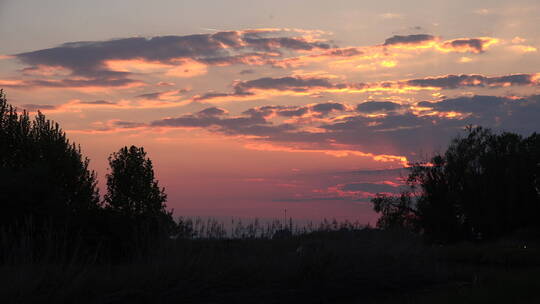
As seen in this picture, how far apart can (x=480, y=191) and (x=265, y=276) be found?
3071 cm

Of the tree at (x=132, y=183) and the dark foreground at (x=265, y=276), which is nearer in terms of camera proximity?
the dark foreground at (x=265, y=276)

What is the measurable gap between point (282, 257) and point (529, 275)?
328 inches

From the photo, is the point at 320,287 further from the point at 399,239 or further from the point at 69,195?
the point at 69,195

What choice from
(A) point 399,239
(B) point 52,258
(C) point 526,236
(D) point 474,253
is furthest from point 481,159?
(B) point 52,258

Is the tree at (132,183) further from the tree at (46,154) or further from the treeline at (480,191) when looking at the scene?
the treeline at (480,191)

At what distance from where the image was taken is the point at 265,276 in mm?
14297

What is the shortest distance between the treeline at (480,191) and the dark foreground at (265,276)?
22625 millimetres

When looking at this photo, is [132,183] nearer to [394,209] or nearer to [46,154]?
[46,154]

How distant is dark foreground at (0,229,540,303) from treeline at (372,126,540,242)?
22625 millimetres

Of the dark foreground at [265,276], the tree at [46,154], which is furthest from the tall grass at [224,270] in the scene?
the tree at [46,154]

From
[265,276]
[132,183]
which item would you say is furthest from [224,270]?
[132,183]

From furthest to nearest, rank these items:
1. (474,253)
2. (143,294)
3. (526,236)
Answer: (526,236), (474,253), (143,294)

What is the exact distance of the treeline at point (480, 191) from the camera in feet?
134

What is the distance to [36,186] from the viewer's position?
2300 cm
